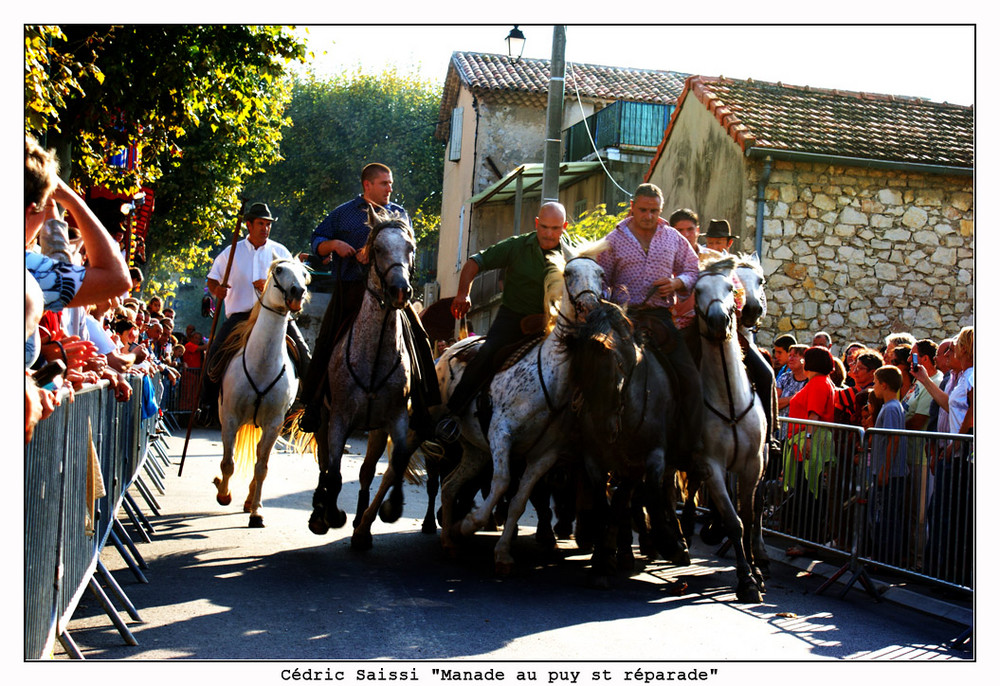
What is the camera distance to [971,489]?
7.24 m

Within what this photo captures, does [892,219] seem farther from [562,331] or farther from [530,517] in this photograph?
[562,331]

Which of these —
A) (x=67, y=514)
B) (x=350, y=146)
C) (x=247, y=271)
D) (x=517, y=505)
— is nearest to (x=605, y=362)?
(x=517, y=505)

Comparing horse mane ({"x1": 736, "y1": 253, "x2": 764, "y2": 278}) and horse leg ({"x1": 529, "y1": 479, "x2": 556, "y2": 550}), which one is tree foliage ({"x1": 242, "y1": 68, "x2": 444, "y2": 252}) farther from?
horse mane ({"x1": 736, "y1": 253, "x2": 764, "y2": 278})

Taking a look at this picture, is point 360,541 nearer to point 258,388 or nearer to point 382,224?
point 258,388

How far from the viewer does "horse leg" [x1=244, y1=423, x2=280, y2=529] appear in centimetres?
984

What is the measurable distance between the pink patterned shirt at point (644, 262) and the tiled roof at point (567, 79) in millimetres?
24704

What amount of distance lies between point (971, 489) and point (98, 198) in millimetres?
7384

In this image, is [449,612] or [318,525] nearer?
[449,612]

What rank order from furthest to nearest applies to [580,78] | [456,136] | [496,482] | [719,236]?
[456,136]
[580,78]
[719,236]
[496,482]

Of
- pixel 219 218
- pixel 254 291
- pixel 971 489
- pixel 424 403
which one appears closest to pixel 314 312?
pixel 219 218

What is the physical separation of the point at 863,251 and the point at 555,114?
7.07m

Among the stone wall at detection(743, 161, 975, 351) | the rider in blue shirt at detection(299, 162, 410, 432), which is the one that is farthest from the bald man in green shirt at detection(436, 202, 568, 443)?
the stone wall at detection(743, 161, 975, 351)

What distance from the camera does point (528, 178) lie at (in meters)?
29.2

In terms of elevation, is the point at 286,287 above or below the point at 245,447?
above
